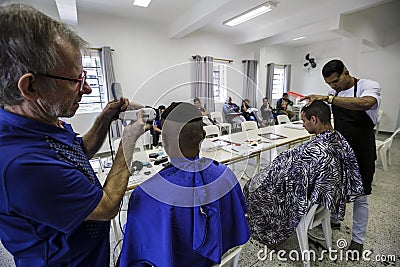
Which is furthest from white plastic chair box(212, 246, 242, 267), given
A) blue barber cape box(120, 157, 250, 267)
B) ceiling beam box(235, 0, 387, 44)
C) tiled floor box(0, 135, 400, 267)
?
ceiling beam box(235, 0, 387, 44)

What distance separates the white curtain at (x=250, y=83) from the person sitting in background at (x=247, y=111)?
3 cm

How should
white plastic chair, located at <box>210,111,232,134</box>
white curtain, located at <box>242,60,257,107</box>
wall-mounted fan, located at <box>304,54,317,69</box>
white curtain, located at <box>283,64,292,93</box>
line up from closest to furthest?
white plastic chair, located at <box>210,111,232,134</box> → white curtain, located at <box>242,60,257,107</box> → wall-mounted fan, located at <box>304,54,317,69</box> → white curtain, located at <box>283,64,292,93</box>

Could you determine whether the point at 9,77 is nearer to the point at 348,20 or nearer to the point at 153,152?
the point at 153,152

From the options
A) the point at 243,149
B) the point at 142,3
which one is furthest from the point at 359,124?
the point at 142,3

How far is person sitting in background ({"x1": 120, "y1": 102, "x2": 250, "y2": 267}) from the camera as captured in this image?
29.5 inches

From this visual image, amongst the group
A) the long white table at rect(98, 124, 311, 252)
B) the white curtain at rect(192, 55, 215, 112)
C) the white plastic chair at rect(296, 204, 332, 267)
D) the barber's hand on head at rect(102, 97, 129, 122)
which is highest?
the white curtain at rect(192, 55, 215, 112)

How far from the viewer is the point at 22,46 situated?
42cm

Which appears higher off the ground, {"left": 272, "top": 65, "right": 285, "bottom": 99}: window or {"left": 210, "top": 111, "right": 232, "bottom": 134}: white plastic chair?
{"left": 272, "top": 65, "right": 285, "bottom": 99}: window

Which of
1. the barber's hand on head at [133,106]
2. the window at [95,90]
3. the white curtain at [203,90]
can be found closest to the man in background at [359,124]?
the white curtain at [203,90]

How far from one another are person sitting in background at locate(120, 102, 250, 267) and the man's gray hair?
1.38ft

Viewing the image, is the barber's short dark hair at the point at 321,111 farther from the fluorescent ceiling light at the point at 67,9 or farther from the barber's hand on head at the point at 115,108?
the fluorescent ceiling light at the point at 67,9

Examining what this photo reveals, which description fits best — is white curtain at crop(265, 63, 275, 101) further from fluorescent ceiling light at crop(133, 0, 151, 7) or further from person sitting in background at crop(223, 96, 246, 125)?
person sitting in background at crop(223, 96, 246, 125)

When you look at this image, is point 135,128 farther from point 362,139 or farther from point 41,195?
point 362,139

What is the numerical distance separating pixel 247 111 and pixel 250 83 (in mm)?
201
